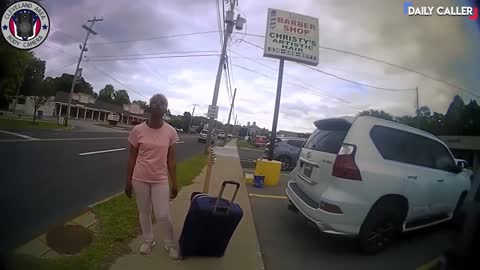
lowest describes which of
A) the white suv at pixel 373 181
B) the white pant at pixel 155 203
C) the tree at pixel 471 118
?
the white pant at pixel 155 203

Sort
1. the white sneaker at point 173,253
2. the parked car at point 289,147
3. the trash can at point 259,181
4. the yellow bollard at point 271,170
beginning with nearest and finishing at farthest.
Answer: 1. the parked car at point 289,147
2. the white sneaker at point 173,253
3. the yellow bollard at point 271,170
4. the trash can at point 259,181

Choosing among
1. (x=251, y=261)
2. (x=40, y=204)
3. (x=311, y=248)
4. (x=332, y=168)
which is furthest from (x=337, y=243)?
(x=40, y=204)

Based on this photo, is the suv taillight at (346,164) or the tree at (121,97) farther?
the tree at (121,97)

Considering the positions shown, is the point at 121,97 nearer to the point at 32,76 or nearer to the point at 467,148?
the point at 32,76

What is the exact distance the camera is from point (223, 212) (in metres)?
3.40

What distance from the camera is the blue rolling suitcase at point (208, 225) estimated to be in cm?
335

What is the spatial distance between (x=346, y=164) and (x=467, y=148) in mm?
1339

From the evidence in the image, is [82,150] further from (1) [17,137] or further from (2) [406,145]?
(2) [406,145]

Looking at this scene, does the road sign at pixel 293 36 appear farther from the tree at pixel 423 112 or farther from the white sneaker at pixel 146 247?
the white sneaker at pixel 146 247

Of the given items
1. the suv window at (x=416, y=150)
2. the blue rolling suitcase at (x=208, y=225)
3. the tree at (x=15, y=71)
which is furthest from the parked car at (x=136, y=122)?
the suv window at (x=416, y=150)

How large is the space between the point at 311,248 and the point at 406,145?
84.8 inches

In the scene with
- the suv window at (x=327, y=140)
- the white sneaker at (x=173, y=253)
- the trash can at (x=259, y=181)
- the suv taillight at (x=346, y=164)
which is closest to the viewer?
the suv taillight at (x=346, y=164)

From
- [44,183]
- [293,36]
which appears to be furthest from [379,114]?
[44,183]

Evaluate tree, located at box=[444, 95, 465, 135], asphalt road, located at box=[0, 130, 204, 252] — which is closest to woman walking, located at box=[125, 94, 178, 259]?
asphalt road, located at box=[0, 130, 204, 252]
